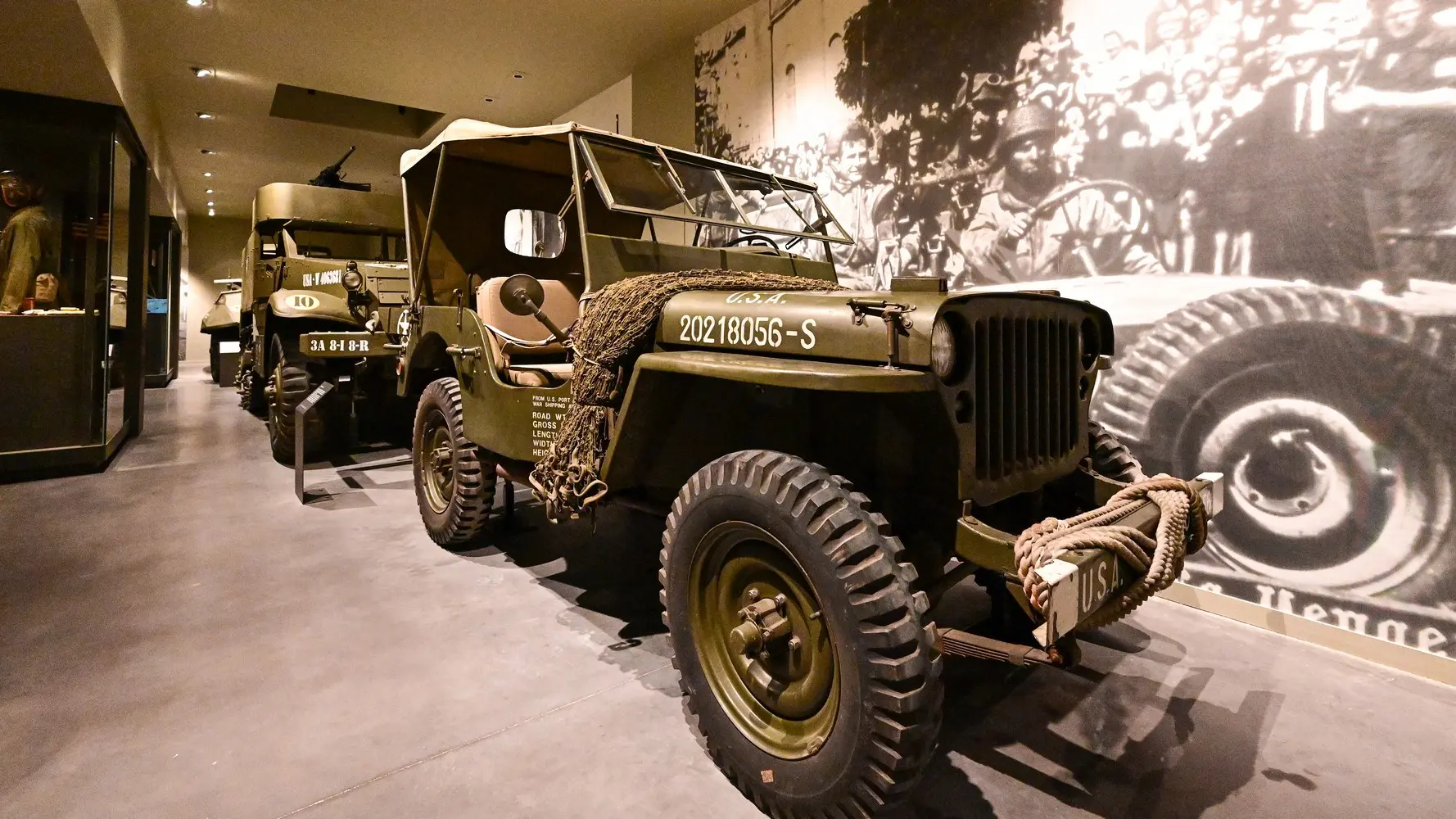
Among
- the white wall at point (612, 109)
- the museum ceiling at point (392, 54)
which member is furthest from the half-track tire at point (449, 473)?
the white wall at point (612, 109)

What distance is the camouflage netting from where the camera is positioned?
228 cm

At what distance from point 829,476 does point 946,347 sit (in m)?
0.41

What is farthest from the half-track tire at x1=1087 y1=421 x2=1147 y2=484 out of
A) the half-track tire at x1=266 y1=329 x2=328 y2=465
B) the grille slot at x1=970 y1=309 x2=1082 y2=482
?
the half-track tire at x1=266 y1=329 x2=328 y2=465

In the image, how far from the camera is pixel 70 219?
5457 mm

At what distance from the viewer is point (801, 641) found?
5.82ft

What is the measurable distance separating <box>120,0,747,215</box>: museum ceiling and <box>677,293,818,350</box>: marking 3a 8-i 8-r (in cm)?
443

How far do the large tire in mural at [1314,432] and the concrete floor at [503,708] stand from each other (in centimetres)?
40

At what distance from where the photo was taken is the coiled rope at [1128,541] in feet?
4.90

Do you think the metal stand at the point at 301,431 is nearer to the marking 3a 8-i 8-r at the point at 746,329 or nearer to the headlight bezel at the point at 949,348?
the marking 3a 8-i 8-r at the point at 746,329

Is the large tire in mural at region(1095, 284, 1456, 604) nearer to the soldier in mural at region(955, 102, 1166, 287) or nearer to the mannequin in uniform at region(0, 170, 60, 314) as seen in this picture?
the soldier in mural at region(955, 102, 1166, 287)

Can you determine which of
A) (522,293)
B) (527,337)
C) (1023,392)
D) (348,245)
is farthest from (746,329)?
(348,245)

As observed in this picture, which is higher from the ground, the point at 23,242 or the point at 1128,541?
the point at 23,242

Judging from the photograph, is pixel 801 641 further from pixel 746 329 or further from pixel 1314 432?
pixel 1314 432

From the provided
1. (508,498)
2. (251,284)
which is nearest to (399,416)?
(251,284)
